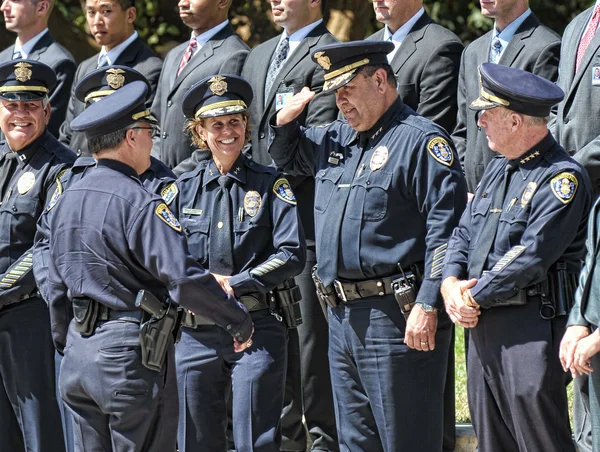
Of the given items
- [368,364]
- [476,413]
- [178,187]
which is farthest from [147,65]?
[476,413]

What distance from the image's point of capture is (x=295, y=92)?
6742 millimetres

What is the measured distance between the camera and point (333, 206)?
5691mm

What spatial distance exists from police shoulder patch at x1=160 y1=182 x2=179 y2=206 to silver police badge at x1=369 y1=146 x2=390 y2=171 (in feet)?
3.48

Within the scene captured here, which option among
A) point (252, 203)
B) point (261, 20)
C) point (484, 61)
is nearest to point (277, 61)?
point (484, 61)

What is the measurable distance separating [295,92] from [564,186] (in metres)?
2.17

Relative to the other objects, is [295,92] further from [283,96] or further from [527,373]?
[527,373]

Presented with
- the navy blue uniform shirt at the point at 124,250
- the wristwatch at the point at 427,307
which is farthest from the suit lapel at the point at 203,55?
the wristwatch at the point at 427,307

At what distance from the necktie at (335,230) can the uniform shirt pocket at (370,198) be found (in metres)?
0.06

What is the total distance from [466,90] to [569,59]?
22.4 inches

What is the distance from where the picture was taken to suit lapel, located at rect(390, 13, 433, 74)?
6531mm

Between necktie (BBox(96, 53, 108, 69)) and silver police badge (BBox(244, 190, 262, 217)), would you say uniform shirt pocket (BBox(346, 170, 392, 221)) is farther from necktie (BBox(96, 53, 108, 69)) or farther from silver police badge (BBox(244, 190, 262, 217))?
necktie (BBox(96, 53, 108, 69))

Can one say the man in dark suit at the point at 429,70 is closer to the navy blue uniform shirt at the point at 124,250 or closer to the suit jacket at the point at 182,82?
the suit jacket at the point at 182,82

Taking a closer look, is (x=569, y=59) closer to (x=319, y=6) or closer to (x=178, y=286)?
(x=319, y=6)

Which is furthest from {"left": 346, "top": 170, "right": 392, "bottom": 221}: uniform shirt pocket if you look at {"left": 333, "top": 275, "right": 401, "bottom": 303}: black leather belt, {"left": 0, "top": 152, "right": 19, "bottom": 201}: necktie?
{"left": 0, "top": 152, "right": 19, "bottom": 201}: necktie
